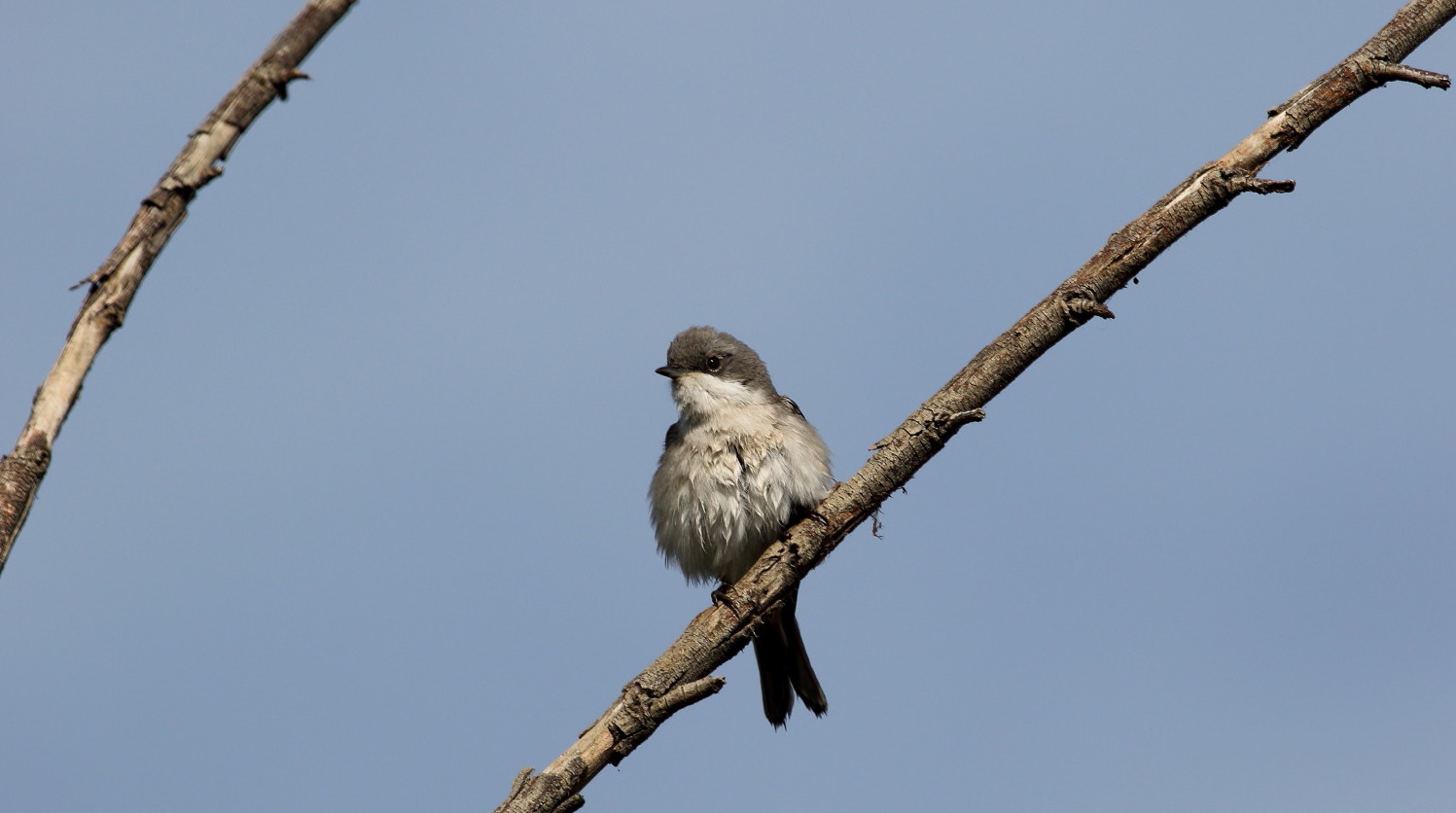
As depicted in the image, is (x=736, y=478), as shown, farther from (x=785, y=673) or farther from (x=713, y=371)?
(x=785, y=673)

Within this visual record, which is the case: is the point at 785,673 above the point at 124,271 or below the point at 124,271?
above

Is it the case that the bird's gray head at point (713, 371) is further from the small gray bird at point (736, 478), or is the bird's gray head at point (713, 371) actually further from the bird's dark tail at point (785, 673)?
the bird's dark tail at point (785, 673)

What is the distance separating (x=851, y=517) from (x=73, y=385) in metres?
3.98

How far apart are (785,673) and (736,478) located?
5.18 feet

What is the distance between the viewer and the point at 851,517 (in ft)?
22.1

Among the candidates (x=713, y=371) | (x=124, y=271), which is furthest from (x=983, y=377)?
(x=124, y=271)

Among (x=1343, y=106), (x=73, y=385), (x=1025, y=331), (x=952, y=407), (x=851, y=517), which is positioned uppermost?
(x=1343, y=106)

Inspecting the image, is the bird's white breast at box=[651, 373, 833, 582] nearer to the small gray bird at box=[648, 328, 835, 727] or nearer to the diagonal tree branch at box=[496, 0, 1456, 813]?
the small gray bird at box=[648, 328, 835, 727]

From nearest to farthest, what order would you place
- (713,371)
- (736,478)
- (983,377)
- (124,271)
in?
(124,271) → (983,377) → (736,478) → (713,371)

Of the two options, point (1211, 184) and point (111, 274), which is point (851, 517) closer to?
point (1211, 184)

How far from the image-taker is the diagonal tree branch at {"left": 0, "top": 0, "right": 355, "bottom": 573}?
3.81 meters

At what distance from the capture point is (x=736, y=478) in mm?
8422

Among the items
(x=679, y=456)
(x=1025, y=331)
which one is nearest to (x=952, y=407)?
(x=1025, y=331)

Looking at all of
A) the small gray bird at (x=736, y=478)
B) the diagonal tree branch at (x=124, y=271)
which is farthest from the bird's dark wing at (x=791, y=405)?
the diagonal tree branch at (x=124, y=271)
